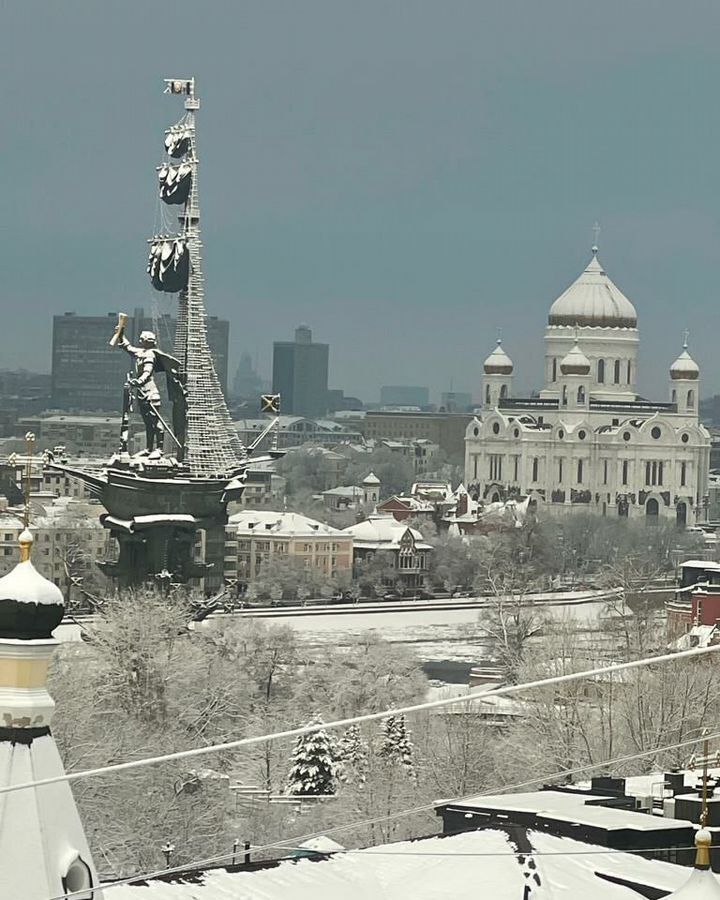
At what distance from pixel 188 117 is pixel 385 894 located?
44.8 meters

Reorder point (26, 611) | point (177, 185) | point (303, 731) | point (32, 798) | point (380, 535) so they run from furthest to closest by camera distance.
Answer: point (380, 535) → point (177, 185) → point (303, 731) → point (26, 611) → point (32, 798)

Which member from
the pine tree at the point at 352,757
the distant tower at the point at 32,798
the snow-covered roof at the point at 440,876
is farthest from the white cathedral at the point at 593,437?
the distant tower at the point at 32,798

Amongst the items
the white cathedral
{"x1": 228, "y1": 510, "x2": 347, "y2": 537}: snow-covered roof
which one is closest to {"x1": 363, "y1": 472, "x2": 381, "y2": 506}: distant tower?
the white cathedral

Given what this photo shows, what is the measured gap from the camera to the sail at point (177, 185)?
2386 inches

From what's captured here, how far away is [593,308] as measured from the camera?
15975cm

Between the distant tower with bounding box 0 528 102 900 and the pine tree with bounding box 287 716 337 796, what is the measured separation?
81.2 feet

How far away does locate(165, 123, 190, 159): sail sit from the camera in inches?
2421

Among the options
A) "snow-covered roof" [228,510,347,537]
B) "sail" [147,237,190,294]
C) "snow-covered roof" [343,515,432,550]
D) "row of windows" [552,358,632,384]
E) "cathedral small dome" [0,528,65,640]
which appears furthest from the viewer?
"row of windows" [552,358,632,384]

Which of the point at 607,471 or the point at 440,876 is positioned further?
the point at 607,471

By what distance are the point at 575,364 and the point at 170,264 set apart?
94053 millimetres

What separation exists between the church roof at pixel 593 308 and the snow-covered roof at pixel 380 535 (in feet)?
159

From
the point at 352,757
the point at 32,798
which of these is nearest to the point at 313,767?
the point at 352,757

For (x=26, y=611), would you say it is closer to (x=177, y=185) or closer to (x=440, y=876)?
(x=440, y=876)

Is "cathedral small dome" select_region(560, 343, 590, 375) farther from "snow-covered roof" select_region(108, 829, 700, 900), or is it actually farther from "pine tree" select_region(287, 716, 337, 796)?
"snow-covered roof" select_region(108, 829, 700, 900)
